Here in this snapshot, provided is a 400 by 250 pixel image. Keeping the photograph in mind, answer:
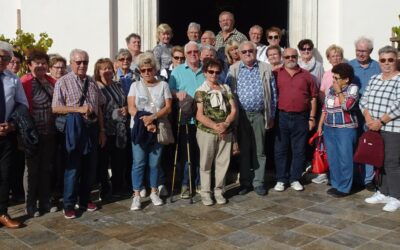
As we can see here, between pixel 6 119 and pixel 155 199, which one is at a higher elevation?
pixel 6 119

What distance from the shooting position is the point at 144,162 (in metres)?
5.39

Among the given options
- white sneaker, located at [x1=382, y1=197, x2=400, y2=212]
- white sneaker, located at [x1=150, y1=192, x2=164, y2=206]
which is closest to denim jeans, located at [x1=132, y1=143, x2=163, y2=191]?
white sneaker, located at [x1=150, y1=192, x2=164, y2=206]

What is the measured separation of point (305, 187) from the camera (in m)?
6.21

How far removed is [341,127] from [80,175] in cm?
299

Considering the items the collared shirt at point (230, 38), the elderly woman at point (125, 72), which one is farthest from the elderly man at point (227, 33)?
the elderly woman at point (125, 72)

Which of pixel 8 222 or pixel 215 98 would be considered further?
pixel 215 98

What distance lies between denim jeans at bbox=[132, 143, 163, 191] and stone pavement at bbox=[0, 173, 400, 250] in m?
0.28

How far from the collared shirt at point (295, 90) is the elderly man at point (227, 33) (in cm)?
119

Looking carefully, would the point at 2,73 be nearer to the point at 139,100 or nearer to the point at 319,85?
the point at 139,100

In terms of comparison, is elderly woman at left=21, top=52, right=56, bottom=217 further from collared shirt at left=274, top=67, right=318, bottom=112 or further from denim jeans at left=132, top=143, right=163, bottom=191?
collared shirt at left=274, top=67, right=318, bottom=112

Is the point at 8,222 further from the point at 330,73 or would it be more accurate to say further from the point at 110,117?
the point at 330,73

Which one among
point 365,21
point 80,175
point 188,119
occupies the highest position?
point 365,21

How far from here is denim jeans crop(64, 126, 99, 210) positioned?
500 cm

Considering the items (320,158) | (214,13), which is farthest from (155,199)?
(214,13)
